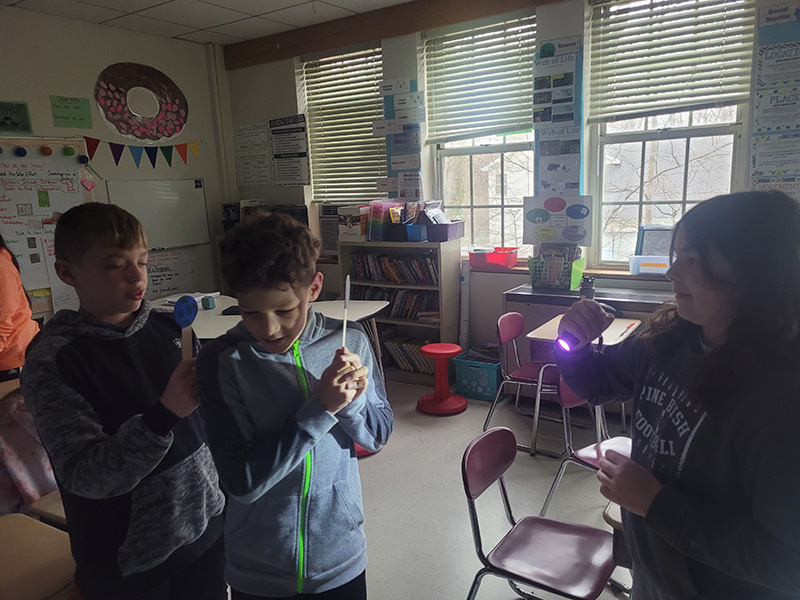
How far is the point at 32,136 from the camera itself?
147 inches

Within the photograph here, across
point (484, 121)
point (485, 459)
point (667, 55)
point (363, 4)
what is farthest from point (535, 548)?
point (363, 4)

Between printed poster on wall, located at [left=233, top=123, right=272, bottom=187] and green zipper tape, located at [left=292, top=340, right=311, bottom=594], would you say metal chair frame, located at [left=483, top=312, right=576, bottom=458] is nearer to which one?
green zipper tape, located at [left=292, top=340, right=311, bottom=594]

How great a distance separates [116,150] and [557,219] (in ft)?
11.0

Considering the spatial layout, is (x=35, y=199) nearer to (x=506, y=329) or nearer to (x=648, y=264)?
(x=506, y=329)

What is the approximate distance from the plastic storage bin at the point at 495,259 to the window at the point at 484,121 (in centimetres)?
19

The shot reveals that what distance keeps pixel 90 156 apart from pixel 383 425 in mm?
3964

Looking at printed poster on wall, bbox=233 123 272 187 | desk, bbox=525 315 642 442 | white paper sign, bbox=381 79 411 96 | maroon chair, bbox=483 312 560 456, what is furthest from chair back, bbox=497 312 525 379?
printed poster on wall, bbox=233 123 272 187

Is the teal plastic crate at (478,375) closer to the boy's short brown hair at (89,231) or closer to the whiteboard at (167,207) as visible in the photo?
the whiteboard at (167,207)

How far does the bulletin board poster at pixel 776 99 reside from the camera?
2.91 m

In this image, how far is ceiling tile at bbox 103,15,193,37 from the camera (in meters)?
4.05

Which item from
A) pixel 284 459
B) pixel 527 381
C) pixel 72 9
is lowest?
pixel 527 381

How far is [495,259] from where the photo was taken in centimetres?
409

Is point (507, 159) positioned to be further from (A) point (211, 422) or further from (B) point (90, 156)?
(A) point (211, 422)

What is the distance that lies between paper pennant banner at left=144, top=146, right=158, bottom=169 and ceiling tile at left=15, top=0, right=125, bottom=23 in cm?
94
